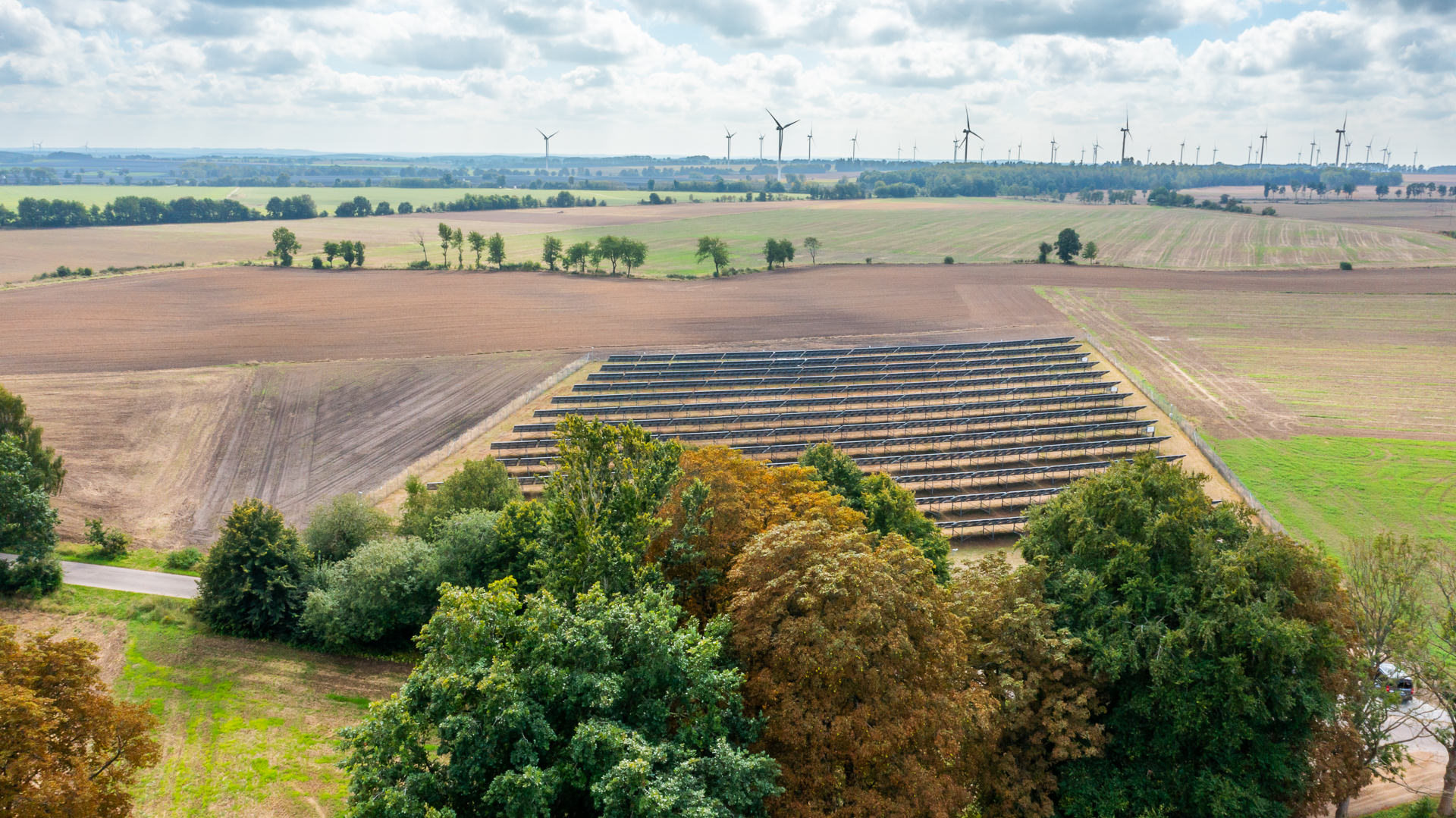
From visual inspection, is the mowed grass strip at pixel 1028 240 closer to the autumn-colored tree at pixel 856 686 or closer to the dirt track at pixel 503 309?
the dirt track at pixel 503 309

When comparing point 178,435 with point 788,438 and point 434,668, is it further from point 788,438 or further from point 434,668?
point 434,668

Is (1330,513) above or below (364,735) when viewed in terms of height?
below

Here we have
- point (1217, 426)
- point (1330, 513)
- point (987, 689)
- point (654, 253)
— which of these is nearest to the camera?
point (987, 689)

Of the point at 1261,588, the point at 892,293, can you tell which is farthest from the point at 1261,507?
the point at 892,293

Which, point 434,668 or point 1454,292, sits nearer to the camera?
point 434,668

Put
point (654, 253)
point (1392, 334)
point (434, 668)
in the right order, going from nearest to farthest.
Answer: point (434, 668) → point (1392, 334) → point (654, 253)

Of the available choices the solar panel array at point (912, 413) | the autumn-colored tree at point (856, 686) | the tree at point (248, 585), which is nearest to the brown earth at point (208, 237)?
the solar panel array at point (912, 413)
